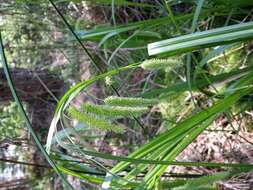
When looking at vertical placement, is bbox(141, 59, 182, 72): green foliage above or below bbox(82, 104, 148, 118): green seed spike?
above

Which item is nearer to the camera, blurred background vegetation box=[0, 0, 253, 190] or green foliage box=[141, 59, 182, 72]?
green foliage box=[141, 59, 182, 72]

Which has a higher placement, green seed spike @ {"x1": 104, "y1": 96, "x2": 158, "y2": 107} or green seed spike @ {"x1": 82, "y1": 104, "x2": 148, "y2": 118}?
green seed spike @ {"x1": 104, "y1": 96, "x2": 158, "y2": 107}

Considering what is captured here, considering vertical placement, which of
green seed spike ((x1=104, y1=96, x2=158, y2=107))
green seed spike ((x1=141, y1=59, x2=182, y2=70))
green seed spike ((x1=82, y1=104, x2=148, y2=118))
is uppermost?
green seed spike ((x1=141, y1=59, x2=182, y2=70))

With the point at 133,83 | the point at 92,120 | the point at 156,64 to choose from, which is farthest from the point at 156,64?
the point at 133,83

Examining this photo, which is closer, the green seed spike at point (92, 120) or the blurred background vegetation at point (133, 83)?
the green seed spike at point (92, 120)

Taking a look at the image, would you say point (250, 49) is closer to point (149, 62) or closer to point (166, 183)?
point (166, 183)

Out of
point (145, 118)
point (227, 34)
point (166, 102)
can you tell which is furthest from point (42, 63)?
point (227, 34)

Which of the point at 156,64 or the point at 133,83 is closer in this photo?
the point at 156,64

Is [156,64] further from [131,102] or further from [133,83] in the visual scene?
[133,83]
